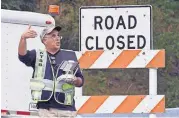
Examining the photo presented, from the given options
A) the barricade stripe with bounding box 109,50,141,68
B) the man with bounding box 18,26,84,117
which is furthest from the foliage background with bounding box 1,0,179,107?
the man with bounding box 18,26,84,117

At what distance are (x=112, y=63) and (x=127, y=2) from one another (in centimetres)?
2390

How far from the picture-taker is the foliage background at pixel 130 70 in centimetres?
2955

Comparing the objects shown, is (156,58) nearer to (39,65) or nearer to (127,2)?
(39,65)

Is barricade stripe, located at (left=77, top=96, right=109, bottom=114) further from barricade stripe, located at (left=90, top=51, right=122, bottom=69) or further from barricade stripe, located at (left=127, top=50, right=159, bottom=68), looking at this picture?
barricade stripe, located at (left=127, top=50, right=159, bottom=68)

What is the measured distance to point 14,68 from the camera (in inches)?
503

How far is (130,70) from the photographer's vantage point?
104ft

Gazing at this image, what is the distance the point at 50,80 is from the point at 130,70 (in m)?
21.7

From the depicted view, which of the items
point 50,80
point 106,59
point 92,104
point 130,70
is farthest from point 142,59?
point 130,70

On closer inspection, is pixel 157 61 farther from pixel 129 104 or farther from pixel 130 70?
pixel 130 70

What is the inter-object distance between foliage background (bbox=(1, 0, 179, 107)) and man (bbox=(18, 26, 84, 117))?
16.8 meters

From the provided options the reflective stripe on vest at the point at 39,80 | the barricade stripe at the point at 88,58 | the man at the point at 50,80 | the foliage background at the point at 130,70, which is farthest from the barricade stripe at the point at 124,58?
the foliage background at the point at 130,70

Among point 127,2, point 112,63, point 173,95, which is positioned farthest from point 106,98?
point 127,2

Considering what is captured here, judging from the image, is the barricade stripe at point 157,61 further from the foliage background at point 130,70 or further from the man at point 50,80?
the foliage background at point 130,70

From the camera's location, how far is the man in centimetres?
987
